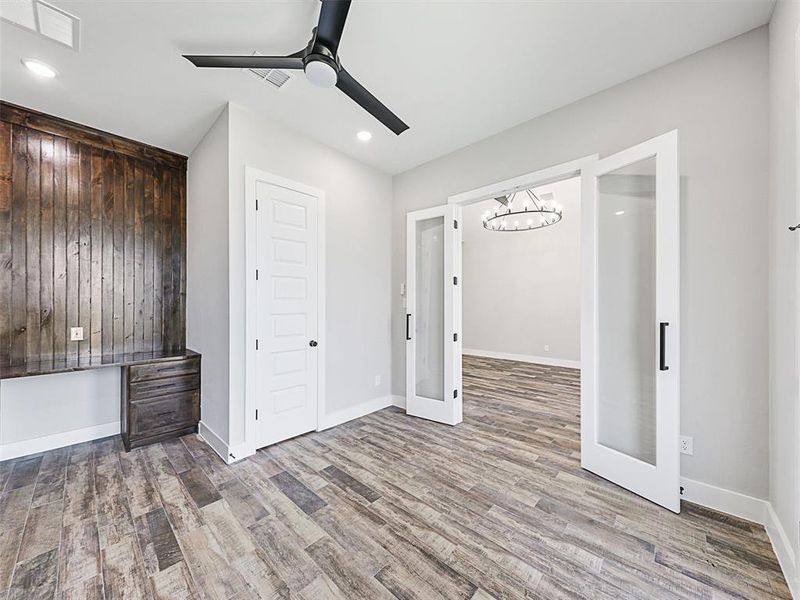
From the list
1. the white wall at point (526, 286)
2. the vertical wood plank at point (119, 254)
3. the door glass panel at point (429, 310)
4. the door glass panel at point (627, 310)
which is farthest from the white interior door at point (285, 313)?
the white wall at point (526, 286)

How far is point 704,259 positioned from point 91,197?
511cm

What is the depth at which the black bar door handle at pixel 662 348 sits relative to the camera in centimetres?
206

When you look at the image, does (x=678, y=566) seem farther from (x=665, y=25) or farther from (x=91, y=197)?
(x=91, y=197)

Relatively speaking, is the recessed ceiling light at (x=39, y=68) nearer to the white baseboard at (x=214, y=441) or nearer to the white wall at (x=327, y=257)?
the white wall at (x=327, y=257)

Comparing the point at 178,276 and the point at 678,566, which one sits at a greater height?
the point at 178,276

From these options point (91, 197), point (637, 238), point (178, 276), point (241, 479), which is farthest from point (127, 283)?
point (637, 238)

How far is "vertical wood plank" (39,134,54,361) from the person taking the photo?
9.50ft

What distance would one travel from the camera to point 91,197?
3.14 m

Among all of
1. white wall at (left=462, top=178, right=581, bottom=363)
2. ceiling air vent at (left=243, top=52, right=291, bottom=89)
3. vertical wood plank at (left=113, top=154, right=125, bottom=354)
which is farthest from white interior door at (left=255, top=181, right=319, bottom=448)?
white wall at (left=462, top=178, right=581, bottom=363)

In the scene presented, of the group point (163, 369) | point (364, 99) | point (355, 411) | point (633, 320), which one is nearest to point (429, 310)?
point (355, 411)

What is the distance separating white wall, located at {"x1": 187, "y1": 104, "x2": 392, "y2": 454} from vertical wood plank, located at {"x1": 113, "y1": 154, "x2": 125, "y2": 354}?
573 millimetres

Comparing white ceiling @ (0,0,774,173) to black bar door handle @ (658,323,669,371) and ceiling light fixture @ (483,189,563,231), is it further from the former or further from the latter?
ceiling light fixture @ (483,189,563,231)

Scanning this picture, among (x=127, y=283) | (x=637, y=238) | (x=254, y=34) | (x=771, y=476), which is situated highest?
(x=254, y=34)

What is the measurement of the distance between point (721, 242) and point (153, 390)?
4556 mm
